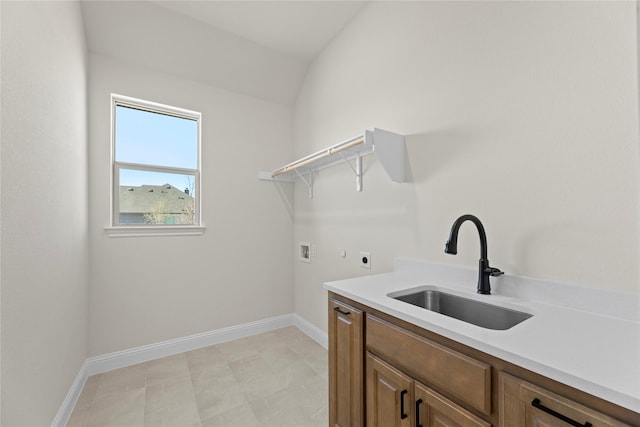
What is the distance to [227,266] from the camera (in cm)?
286

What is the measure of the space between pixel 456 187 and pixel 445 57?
0.79 metres

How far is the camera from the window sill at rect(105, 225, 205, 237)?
7.66 feet

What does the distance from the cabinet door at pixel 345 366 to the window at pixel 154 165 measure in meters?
1.94

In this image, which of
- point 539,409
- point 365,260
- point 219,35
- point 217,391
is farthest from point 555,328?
point 219,35

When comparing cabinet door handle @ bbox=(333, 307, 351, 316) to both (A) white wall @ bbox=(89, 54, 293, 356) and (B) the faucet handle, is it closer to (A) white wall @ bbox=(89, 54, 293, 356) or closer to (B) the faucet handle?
(B) the faucet handle

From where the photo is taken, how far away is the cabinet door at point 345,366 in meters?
1.28

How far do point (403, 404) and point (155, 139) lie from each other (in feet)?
9.56

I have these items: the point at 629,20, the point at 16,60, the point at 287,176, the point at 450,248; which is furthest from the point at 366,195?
the point at 16,60

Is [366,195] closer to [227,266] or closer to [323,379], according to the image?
[323,379]

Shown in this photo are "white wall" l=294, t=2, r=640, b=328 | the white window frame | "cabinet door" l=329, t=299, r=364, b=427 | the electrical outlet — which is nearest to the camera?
"white wall" l=294, t=2, r=640, b=328

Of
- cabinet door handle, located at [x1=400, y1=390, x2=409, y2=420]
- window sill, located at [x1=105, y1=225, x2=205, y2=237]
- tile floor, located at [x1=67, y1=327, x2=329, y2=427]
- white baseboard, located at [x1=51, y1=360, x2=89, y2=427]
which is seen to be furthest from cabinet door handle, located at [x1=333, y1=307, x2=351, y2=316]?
window sill, located at [x1=105, y1=225, x2=205, y2=237]

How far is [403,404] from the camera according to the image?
3.47 feet

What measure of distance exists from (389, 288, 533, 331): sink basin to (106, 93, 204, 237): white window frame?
218 cm

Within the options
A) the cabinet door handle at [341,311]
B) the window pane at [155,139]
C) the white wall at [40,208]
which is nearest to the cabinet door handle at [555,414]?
the cabinet door handle at [341,311]
